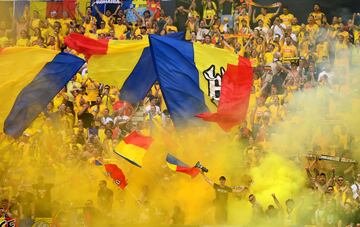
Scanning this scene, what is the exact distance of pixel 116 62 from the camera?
15789 millimetres

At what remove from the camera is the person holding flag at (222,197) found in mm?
14844

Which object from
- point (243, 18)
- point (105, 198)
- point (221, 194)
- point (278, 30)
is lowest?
point (105, 198)

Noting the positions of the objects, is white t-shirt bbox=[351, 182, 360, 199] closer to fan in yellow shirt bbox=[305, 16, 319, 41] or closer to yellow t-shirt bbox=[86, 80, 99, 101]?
fan in yellow shirt bbox=[305, 16, 319, 41]

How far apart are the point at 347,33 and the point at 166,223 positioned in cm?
645

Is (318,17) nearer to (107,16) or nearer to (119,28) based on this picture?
(119,28)

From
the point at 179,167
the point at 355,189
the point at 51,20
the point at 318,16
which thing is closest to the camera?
the point at 355,189

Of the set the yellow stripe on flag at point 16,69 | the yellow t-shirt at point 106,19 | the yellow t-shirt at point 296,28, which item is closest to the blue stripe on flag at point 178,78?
the yellow stripe on flag at point 16,69

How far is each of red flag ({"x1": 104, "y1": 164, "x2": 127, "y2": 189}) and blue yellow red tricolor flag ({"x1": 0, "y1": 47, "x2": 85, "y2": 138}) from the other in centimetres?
161

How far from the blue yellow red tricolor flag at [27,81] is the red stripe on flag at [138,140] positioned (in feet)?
4.92

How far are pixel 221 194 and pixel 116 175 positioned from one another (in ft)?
6.42

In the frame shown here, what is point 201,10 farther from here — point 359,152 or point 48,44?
point 359,152

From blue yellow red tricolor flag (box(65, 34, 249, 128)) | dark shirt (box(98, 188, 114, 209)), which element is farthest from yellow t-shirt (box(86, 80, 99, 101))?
dark shirt (box(98, 188, 114, 209))

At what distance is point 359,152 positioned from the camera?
16.1 m

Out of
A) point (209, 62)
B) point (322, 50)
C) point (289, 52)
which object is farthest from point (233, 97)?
point (322, 50)
